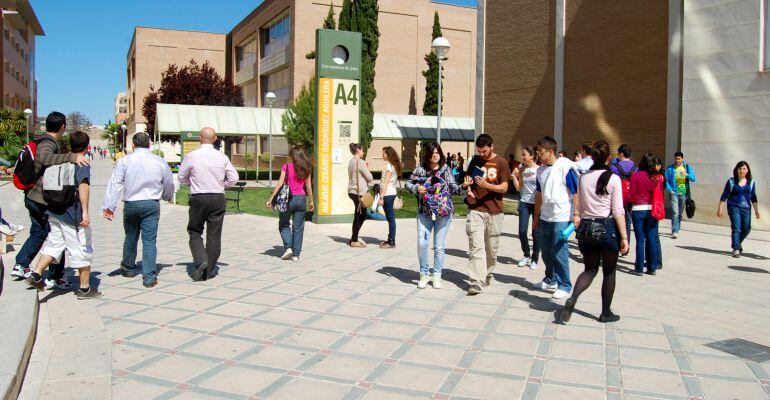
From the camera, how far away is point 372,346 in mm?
5184

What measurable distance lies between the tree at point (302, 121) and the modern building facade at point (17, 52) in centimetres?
2742

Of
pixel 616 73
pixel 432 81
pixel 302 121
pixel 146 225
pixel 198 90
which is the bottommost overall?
pixel 146 225

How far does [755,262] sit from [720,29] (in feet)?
23.4

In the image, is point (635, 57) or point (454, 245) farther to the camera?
point (635, 57)

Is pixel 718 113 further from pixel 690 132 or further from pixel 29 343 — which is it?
pixel 29 343

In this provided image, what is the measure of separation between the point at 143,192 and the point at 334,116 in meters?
7.41

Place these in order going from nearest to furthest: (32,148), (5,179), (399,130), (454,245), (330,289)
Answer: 1. (32,148)
2. (330,289)
3. (454,245)
4. (5,179)
5. (399,130)

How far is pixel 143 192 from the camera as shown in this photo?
289 inches

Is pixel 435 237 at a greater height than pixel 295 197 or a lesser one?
lesser

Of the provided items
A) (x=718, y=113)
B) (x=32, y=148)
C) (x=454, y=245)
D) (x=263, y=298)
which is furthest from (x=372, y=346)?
(x=718, y=113)

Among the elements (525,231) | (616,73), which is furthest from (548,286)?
(616,73)

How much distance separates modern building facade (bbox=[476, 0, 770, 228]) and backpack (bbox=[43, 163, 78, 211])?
13519 millimetres

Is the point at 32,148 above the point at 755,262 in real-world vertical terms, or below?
above

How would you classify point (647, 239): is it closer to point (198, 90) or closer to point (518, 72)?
point (518, 72)
